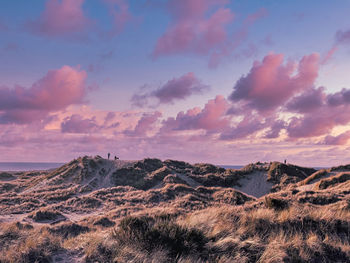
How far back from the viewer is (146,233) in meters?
7.12

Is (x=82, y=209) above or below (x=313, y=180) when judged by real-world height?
below

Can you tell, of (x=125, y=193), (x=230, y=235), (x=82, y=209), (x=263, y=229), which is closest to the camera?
(x=230, y=235)

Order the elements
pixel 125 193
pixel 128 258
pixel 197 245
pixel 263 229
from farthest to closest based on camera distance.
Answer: pixel 125 193 → pixel 263 229 → pixel 197 245 → pixel 128 258

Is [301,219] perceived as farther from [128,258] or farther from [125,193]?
[125,193]

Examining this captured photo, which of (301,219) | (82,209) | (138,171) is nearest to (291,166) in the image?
(138,171)

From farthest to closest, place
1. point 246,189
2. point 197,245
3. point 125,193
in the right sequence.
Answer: point 246,189
point 125,193
point 197,245

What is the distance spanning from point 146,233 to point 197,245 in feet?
4.85

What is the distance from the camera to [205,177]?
171 feet

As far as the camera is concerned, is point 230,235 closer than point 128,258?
No

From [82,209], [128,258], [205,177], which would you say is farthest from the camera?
[205,177]

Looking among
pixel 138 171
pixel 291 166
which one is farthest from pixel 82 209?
pixel 291 166

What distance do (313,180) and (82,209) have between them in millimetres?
34949

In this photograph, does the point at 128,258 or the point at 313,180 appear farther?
the point at 313,180

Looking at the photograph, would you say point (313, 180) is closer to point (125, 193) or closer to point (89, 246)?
point (125, 193)
